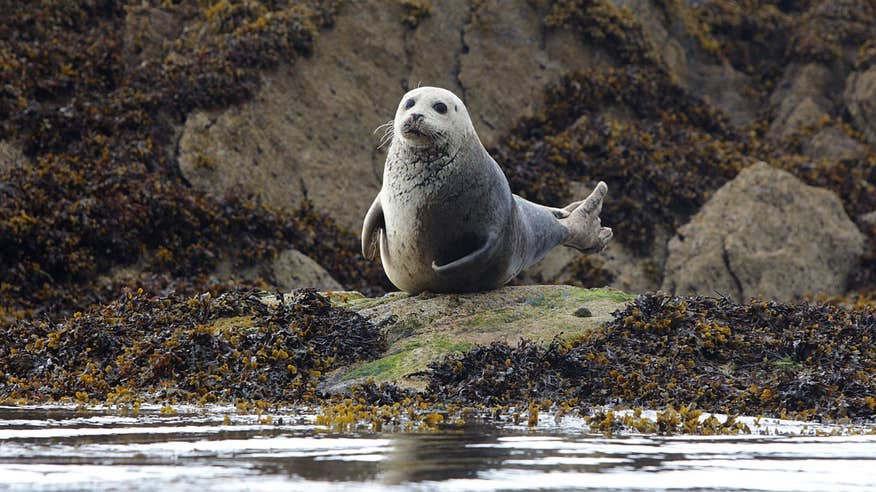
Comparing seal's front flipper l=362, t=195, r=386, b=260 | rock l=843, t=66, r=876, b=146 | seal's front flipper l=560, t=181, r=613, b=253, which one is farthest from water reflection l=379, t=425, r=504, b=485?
rock l=843, t=66, r=876, b=146

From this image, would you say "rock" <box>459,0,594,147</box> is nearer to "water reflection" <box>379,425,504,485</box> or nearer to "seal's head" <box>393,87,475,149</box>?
"seal's head" <box>393,87,475,149</box>

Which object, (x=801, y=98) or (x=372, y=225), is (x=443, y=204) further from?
(x=801, y=98)

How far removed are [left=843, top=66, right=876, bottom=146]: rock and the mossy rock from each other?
31.8ft

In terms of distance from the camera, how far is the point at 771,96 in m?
18.0

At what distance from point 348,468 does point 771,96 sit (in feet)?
50.2

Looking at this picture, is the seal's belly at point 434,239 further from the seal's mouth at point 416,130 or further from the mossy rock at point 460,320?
the seal's mouth at point 416,130

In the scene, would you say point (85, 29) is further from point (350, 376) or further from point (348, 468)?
point (348, 468)

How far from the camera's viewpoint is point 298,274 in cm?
1210

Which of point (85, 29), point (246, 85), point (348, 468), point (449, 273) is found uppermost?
point (85, 29)

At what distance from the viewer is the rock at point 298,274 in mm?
12000

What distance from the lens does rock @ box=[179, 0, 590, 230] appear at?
13.6 meters

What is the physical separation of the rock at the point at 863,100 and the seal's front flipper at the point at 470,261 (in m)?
10.7

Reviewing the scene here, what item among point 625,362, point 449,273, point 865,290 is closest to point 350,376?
point 449,273

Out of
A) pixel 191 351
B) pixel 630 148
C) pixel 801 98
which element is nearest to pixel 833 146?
pixel 801 98
